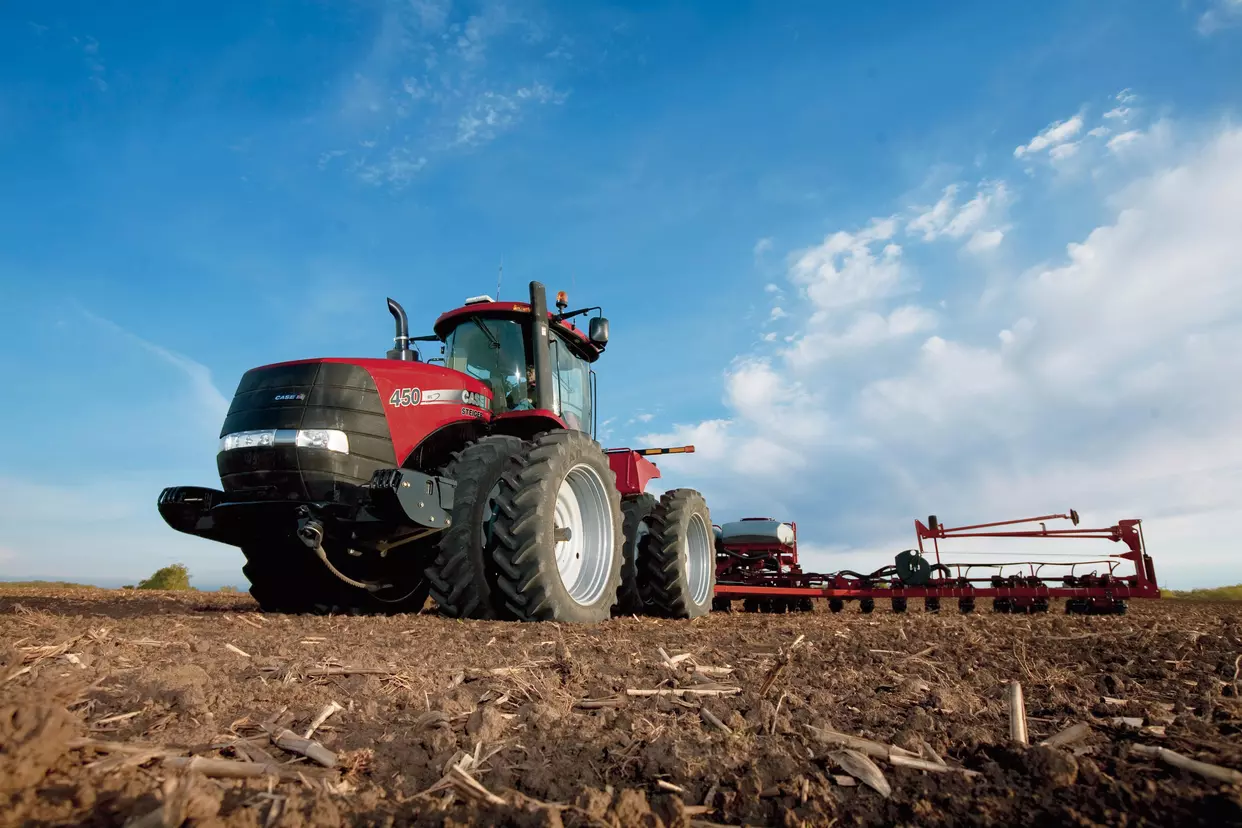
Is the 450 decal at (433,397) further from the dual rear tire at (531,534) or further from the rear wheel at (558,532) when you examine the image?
the rear wheel at (558,532)

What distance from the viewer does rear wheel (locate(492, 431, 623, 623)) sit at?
503 cm

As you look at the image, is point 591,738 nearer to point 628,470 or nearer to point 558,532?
point 558,532

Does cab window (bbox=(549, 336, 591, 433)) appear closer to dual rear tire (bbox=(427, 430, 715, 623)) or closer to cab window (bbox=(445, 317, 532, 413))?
cab window (bbox=(445, 317, 532, 413))

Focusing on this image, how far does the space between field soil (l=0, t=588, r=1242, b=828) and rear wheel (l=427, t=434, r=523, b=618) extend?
77.7 inches

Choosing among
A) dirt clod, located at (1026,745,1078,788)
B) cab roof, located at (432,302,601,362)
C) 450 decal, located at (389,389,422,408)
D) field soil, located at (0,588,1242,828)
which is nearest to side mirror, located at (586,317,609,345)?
cab roof, located at (432,302,601,362)

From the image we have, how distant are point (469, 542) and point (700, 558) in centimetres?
457

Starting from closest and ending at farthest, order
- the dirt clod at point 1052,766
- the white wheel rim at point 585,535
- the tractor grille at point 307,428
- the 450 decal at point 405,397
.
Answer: the dirt clod at point 1052,766, the tractor grille at point 307,428, the 450 decal at point 405,397, the white wheel rim at point 585,535

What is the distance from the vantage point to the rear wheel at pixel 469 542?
5.17 m

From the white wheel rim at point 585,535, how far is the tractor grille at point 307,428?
166cm

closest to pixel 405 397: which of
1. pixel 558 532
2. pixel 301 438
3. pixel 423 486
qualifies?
pixel 301 438

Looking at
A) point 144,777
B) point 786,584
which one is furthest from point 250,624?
point 786,584

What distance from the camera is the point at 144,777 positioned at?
1542 millimetres

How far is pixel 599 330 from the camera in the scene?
23.8ft

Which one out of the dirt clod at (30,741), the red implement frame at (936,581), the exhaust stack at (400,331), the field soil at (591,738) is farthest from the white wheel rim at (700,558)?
the dirt clod at (30,741)
